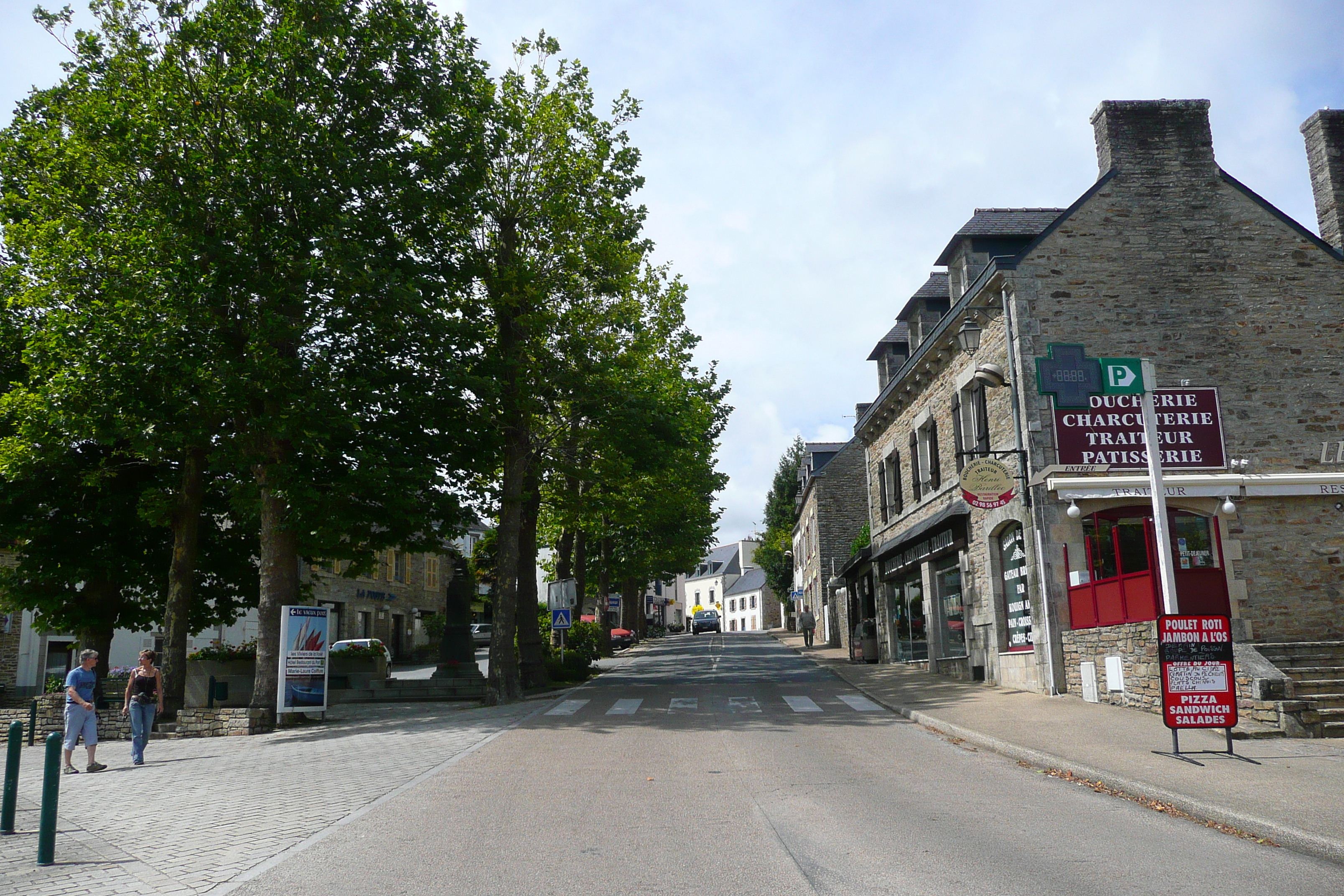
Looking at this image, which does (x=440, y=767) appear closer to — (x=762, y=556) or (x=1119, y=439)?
(x=1119, y=439)

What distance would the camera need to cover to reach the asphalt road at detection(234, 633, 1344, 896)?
5.59 metres

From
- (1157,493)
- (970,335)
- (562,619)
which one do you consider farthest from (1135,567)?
(562,619)

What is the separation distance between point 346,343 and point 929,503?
13275 millimetres

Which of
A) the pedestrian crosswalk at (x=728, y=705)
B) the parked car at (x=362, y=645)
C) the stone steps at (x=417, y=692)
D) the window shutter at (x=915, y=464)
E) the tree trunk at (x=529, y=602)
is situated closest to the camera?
the pedestrian crosswalk at (x=728, y=705)

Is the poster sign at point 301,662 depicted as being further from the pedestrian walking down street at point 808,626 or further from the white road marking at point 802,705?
the pedestrian walking down street at point 808,626

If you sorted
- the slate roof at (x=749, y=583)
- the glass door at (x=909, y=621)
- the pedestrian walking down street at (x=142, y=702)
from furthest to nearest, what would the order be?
the slate roof at (x=749, y=583) → the glass door at (x=909, y=621) → the pedestrian walking down street at (x=142, y=702)

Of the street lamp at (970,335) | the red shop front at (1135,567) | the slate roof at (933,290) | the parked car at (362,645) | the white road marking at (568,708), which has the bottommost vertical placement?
the white road marking at (568,708)

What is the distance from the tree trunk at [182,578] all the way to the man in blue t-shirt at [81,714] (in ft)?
17.7

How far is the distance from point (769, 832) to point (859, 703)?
10414 mm

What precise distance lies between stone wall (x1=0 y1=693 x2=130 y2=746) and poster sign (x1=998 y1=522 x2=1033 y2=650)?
15330 millimetres

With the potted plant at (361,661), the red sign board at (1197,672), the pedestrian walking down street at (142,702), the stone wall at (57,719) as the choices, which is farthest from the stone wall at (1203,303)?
the stone wall at (57,719)

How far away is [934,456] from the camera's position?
21.4 meters

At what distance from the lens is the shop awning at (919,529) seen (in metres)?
19.2

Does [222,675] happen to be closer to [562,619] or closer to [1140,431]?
[562,619]
